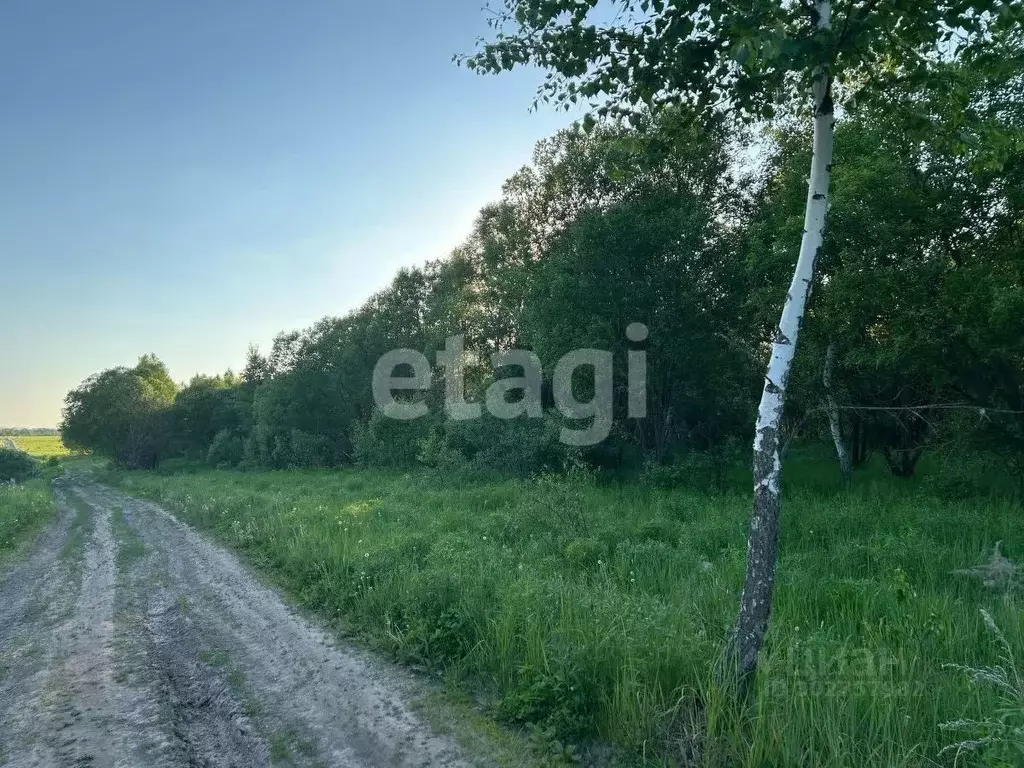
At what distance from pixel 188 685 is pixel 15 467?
56.0m

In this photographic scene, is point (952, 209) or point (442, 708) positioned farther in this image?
point (952, 209)

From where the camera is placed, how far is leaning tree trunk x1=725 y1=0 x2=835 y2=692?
424 centimetres

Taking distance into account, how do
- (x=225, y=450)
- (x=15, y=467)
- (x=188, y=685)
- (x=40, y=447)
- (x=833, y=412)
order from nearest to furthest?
(x=188, y=685)
(x=833, y=412)
(x=15, y=467)
(x=225, y=450)
(x=40, y=447)

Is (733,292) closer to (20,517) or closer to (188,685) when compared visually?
(188,685)

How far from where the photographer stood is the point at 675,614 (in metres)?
5.29

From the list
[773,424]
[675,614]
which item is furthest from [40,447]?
[773,424]

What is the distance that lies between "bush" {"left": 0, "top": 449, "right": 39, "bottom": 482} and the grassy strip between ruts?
158 feet

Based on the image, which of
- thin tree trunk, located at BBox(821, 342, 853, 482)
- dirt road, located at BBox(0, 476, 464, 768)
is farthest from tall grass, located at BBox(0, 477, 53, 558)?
thin tree trunk, located at BBox(821, 342, 853, 482)

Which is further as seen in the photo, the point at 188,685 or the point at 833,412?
the point at 833,412

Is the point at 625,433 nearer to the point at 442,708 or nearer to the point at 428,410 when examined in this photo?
the point at 428,410

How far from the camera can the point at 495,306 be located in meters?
30.2

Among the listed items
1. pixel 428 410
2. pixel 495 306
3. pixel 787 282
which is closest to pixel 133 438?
pixel 428 410

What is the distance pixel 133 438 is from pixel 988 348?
5895 cm

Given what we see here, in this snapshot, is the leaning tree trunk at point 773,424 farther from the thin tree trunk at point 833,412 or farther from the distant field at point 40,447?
the distant field at point 40,447
